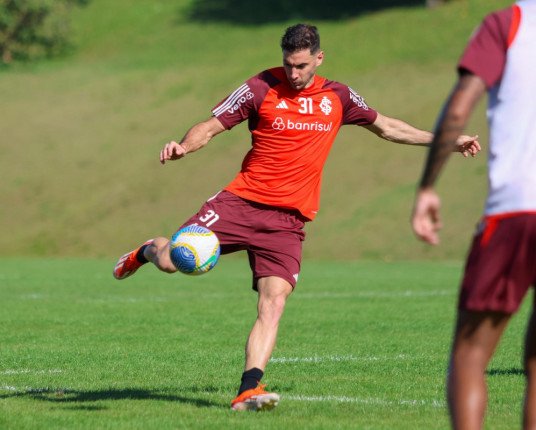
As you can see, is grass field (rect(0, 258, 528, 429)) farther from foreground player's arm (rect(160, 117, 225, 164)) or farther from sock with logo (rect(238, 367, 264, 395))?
foreground player's arm (rect(160, 117, 225, 164))

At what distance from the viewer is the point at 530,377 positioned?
5.21 meters

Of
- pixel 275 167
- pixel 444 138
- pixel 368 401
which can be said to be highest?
pixel 275 167

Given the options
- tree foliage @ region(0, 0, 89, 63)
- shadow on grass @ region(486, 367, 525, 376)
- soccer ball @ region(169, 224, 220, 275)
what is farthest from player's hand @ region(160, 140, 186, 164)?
tree foliage @ region(0, 0, 89, 63)

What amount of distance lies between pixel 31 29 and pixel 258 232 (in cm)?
4550

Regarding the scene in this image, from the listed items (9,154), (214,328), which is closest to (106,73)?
(9,154)

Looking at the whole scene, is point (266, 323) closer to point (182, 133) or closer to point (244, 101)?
point (244, 101)

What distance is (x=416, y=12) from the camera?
47125mm

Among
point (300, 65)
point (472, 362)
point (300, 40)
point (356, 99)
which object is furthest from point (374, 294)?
point (472, 362)

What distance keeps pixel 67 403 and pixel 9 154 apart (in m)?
30.3

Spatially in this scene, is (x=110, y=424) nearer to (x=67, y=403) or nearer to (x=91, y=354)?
(x=67, y=403)

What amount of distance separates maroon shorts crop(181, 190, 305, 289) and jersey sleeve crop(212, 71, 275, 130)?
553 mm

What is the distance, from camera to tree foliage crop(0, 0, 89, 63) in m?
50.9

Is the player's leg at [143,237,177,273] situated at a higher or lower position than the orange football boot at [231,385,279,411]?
higher

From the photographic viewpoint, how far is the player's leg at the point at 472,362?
4934 millimetres
